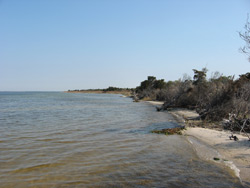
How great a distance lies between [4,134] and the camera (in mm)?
12594

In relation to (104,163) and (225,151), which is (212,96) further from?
(104,163)

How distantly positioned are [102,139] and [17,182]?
19.3ft

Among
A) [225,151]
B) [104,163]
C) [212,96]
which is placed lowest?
[104,163]

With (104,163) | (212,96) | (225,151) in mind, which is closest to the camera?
(104,163)

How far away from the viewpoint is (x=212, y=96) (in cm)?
2027

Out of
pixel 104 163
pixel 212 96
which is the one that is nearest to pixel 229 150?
pixel 104 163

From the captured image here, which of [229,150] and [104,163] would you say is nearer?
[104,163]

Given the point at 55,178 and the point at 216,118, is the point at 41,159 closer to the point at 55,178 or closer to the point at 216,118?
the point at 55,178

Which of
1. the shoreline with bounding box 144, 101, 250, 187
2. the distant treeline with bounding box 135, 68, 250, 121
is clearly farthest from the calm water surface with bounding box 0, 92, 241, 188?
the distant treeline with bounding box 135, 68, 250, 121

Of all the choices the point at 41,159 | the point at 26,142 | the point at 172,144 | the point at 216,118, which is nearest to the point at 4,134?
the point at 26,142

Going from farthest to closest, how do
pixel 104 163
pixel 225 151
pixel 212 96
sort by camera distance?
pixel 212 96 < pixel 225 151 < pixel 104 163

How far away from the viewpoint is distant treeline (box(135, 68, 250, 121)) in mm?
16516

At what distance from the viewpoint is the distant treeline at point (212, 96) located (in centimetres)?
1652

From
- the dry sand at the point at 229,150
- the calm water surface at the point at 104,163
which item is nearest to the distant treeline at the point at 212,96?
the dry sand at the point at 229,150
